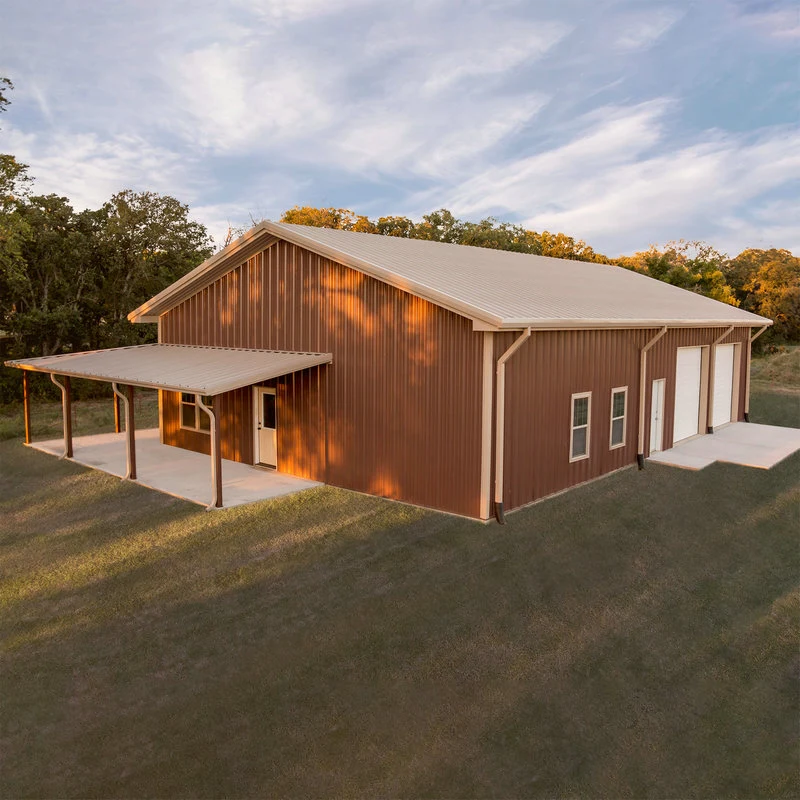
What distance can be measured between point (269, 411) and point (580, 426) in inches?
234

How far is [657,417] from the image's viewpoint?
14.0 m

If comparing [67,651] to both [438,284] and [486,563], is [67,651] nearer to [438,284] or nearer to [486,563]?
[486,563]

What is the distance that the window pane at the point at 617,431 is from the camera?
1227 centimetres

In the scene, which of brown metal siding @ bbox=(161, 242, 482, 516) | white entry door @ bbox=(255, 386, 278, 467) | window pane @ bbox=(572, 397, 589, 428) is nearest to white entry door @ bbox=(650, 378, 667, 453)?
window pane @ bbox=(572, 397, 589, 428)

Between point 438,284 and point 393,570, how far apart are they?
448 centimetres

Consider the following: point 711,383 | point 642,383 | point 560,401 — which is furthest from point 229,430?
point 711,383

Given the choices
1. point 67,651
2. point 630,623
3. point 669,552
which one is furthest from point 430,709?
point 669,552

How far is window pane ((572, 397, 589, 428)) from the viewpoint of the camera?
11.0m

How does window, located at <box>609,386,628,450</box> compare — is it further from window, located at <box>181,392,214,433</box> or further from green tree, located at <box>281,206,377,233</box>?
green tree, located at <box>281,206,377,233</box>

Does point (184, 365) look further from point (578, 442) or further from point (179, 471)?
point (578, 442)

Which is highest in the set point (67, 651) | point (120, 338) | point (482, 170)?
point (482, 170)

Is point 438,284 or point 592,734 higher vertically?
point 438,284

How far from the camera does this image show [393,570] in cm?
788

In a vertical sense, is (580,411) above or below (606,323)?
below
